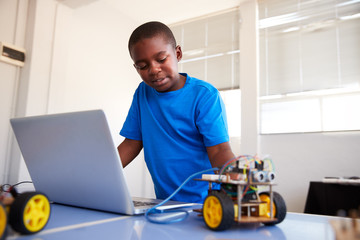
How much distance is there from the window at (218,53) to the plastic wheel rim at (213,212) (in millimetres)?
3050

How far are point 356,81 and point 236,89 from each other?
1274mm

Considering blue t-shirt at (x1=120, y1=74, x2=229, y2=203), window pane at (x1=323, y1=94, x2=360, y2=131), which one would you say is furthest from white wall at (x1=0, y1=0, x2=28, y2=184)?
window pane at (x1=323, y1=94, x2=360, y2=131)

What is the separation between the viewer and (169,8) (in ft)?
12.5

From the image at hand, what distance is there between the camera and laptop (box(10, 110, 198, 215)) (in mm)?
567

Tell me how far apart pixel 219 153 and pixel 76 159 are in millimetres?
433

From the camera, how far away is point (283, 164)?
318cm

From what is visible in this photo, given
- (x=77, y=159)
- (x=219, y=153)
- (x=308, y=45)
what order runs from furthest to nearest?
(x=308, y=45) < (x=219, y=153) < (x=77, y=159)

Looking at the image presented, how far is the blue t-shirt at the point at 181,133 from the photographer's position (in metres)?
0.95

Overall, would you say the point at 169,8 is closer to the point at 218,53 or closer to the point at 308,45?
the point at 218,53

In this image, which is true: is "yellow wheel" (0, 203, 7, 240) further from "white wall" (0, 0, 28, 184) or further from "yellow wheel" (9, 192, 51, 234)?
"white wall" (0, 0, 28, 184)

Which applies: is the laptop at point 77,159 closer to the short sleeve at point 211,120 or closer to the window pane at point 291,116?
the short sleeve at point 211,120

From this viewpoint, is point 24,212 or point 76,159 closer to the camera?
point 24,212

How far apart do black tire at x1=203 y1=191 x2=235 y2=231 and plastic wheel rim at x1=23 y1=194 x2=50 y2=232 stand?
27 cm

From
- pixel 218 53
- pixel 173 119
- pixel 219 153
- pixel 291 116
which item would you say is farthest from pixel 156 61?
pixel 218 53
